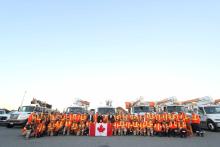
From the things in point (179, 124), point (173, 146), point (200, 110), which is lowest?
point (173, 146)

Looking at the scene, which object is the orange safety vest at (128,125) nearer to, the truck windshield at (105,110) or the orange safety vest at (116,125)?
the orange safety vest at (116,125)

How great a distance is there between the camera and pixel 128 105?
915 inches

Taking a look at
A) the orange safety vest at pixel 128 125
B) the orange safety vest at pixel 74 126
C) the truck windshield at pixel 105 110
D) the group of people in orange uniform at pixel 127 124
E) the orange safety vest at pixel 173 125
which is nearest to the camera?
the orange safety vest at pixel 173 125

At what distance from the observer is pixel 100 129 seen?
1311cm

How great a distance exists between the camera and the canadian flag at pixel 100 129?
1309cm

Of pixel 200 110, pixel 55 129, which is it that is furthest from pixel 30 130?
pixel 200 110

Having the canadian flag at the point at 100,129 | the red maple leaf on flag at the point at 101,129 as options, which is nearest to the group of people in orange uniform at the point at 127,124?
the canadian flag at the point at 100,129

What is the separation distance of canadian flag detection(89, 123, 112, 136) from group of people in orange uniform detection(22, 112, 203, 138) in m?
0.33

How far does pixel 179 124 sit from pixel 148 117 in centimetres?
208

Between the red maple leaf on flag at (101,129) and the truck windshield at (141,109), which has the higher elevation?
the truck windshield at (141,109)

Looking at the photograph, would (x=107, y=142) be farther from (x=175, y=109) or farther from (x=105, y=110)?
(x=175, y=109)

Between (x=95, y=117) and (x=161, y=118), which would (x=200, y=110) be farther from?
(x=95, y=117)

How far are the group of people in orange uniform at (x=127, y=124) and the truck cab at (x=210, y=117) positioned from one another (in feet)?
10.0

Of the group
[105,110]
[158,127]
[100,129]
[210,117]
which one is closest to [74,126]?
[100,129]
